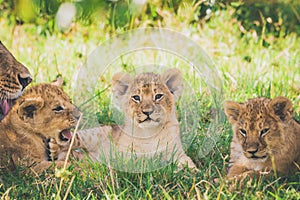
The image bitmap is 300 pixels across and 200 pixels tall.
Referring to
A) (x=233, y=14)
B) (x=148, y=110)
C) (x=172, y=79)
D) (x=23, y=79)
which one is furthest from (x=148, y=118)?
(x=233, y=14)

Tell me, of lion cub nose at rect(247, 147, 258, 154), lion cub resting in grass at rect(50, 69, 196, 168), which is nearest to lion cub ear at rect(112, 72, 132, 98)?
lion cub resting in grass at rect(50, 69, 196, 168)

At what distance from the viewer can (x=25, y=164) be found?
3.32 metres

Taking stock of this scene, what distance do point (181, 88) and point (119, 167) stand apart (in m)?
0.52

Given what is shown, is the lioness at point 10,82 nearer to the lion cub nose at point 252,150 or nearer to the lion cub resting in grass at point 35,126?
the lion cub resting in grass at point 35,126

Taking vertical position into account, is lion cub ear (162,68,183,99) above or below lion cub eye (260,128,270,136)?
above

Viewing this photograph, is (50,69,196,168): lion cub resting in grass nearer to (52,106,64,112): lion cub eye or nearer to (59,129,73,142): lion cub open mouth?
(59,129,73,142): lion cub open mouth

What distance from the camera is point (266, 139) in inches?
124

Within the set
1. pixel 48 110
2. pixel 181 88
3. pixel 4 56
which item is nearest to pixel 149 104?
pixel 181 88

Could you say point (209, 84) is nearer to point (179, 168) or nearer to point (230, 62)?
point (179, 168)

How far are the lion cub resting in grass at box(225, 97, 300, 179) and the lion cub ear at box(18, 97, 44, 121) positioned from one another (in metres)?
0.97

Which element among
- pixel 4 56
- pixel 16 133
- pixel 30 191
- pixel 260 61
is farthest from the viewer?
pixel 260 61

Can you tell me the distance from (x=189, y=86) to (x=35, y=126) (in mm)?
986

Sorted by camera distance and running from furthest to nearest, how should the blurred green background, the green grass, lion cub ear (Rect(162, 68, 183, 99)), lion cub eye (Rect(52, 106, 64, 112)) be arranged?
the blurred green background < lion cub eye (Rect(52, 106, 64, 112)) < lion cub ear (Rect(162, 68, 183, 99)) < the green grass

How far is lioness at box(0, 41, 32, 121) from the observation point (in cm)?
346
